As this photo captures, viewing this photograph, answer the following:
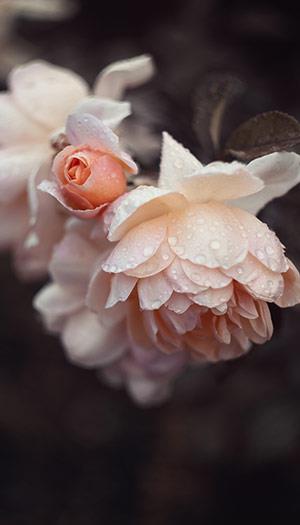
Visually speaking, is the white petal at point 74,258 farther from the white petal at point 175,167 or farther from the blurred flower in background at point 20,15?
the blurred flower in background at point 20,15

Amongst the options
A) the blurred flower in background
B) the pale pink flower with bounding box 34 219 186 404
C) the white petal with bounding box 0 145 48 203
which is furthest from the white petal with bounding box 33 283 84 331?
the blurred flower in background

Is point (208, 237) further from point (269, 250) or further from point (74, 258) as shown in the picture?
point (74, 258)

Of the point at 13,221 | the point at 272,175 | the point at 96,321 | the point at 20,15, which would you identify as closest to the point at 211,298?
the point at 272,175

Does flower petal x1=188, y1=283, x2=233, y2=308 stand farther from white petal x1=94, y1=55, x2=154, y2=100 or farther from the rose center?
white petal x1=94, y1=55, x2=154, y2=100

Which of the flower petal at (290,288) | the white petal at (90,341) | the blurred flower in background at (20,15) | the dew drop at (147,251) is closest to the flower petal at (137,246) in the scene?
the dew drop at (147,251)

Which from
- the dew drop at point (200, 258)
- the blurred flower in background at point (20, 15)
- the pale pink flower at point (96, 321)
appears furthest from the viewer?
the blurred flower in background at point (20, 15)

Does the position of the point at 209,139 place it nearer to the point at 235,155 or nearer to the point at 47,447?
the point at 235,155
